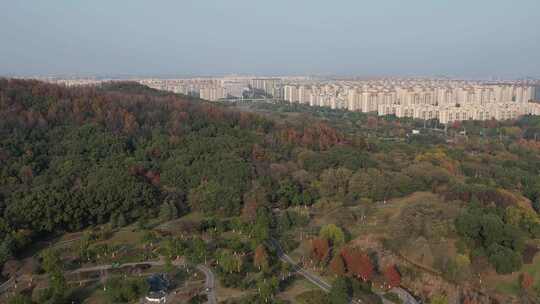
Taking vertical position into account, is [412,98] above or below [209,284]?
above

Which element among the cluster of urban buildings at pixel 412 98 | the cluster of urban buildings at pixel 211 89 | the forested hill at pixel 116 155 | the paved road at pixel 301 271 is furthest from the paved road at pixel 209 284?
the cluster of urban buildings at pixel 211 89

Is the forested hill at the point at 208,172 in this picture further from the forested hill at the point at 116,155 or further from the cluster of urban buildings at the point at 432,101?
the cluster of urban buildings at the point at 432,101

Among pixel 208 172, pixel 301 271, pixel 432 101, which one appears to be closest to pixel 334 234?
pixel 301 271

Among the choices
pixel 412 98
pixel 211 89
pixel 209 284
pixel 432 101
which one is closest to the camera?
pixel 209 284

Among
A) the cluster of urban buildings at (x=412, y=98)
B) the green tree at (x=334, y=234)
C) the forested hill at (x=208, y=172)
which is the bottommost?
Result: the green tree at (x=334, y=234)

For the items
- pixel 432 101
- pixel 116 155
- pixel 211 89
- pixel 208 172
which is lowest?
pixel 208 172

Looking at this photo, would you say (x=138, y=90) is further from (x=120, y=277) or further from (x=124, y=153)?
(x=120, y=277)

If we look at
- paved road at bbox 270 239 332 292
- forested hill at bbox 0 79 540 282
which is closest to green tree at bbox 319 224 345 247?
paved road at bbox 270 239 332 292

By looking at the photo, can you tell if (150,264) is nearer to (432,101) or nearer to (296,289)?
(296,289)
